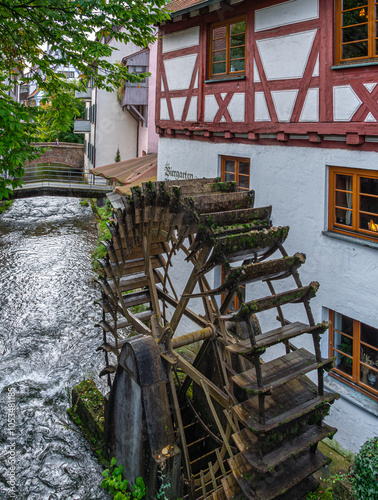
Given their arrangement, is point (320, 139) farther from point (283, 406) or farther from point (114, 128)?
point (114, 128)

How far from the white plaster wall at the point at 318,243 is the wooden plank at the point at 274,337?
97cm

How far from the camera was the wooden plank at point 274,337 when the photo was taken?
4582mm

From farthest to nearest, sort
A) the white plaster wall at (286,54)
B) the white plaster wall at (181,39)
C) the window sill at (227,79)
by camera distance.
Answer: the white plaster wall at (181,39), the window sill at (227,79), the white plaster wall at (286,54)

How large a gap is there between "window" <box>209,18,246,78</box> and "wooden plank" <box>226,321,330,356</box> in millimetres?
4473

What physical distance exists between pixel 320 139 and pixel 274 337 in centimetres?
290

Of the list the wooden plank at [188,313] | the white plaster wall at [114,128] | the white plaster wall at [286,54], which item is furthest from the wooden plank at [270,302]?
the white plaster wall at [114,128]

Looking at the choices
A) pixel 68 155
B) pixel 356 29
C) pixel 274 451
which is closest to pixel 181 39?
pixel 356 29

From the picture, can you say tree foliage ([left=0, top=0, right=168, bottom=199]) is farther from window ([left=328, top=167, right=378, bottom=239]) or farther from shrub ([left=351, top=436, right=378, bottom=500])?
shrub ([left=351, top=436, right=378, bottom=500])

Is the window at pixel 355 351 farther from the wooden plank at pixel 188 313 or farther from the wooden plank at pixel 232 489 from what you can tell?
the wooden plank at pixel 232 489

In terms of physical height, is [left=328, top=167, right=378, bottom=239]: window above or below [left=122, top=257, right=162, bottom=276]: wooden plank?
above

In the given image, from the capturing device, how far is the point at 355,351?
5.90m

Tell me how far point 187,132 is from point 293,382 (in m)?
5.23

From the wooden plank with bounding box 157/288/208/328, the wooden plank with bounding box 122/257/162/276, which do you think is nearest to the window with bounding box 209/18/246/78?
the wooden plank with bounding box 122/257/162/276

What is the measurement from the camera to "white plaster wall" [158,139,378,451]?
18.4ft
